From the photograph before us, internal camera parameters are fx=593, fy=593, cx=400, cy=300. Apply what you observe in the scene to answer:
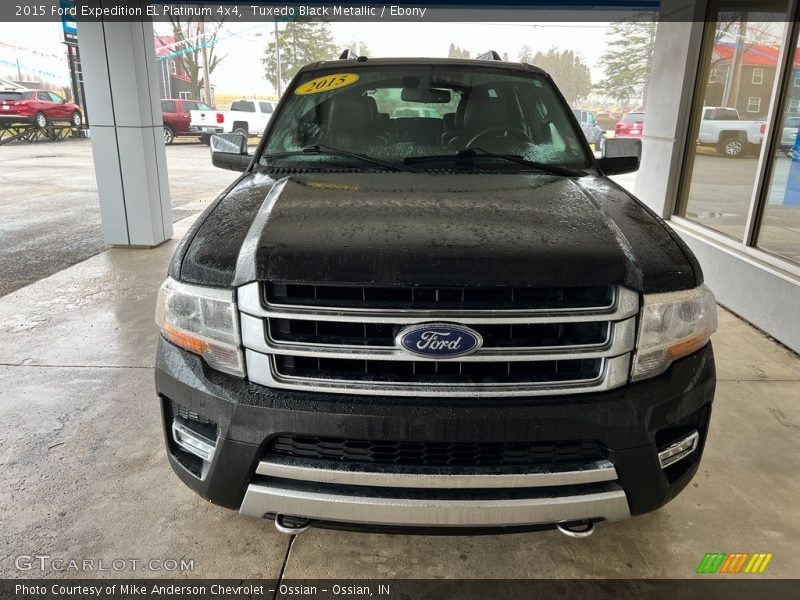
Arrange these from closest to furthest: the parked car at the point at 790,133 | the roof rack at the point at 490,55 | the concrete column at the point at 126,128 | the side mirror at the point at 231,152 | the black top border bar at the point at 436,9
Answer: the side mirror at the point at 231,152, the roof rack at the point at 490,55, the parked car at the point at 790,133, the concrete column at the point at 126,128, the black top border bar at the point at 436,9

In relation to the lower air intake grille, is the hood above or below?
above

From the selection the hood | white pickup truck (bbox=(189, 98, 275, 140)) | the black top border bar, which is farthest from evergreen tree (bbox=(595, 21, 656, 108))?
the hood

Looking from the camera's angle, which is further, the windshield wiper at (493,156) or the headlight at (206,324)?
the windshield wiper at (493,156)

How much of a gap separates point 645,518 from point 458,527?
1119mm

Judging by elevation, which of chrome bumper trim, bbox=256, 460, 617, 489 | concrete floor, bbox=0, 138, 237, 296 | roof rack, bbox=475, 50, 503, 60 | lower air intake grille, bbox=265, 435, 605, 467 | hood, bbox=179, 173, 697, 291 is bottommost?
concrete floor, bbox=0, 138, 237, 296

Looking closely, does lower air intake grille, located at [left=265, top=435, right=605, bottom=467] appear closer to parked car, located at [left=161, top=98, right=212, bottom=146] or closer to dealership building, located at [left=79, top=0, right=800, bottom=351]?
dealership building, located at [left=79, top=0, right=800, bottom=351]

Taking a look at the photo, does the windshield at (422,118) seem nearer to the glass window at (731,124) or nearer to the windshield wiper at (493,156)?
the windshield wiper at (493,156)

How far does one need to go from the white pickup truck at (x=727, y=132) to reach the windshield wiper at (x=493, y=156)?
3.47m

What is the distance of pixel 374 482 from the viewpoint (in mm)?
1722

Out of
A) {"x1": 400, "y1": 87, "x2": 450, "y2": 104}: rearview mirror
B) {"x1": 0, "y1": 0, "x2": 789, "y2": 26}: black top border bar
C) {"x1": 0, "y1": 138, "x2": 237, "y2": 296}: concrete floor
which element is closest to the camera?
{"x1": 400, "y1": 87, "x2": 450, "y2": 104}: rearview mirror

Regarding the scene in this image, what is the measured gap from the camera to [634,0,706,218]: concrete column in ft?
19.5

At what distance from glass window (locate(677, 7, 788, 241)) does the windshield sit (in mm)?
2901

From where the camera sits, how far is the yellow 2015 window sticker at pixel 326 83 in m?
3.03

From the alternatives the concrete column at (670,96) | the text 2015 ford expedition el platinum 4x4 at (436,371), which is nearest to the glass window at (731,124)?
Result: the concrete column at (670,96)
